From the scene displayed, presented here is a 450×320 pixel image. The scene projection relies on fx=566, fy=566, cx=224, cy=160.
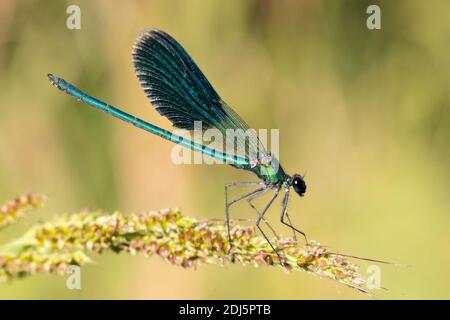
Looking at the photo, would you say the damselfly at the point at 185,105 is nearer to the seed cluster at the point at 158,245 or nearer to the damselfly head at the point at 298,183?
the damselfly head at the point at 298,183

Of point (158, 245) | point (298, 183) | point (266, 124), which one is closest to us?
point (158, 245)

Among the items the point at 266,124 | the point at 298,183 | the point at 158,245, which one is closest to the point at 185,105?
the point at 298,183

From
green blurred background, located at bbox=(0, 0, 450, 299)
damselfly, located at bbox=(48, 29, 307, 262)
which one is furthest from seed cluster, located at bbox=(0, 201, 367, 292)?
green blurred background, located at bbox=(0, 0, 450, 299)

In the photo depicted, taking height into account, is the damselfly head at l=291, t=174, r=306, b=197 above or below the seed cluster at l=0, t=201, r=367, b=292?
above

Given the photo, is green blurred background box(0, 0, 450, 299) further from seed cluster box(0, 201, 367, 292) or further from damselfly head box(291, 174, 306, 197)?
seed cluster box(0, 201, 367, 292)

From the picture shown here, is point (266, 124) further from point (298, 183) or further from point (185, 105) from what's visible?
point (298, 183)

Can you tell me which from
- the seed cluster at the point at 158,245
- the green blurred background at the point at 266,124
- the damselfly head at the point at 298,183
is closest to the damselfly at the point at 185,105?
the damselfly head at the point at 298,183

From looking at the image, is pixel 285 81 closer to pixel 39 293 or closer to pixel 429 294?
pixel 429 294
